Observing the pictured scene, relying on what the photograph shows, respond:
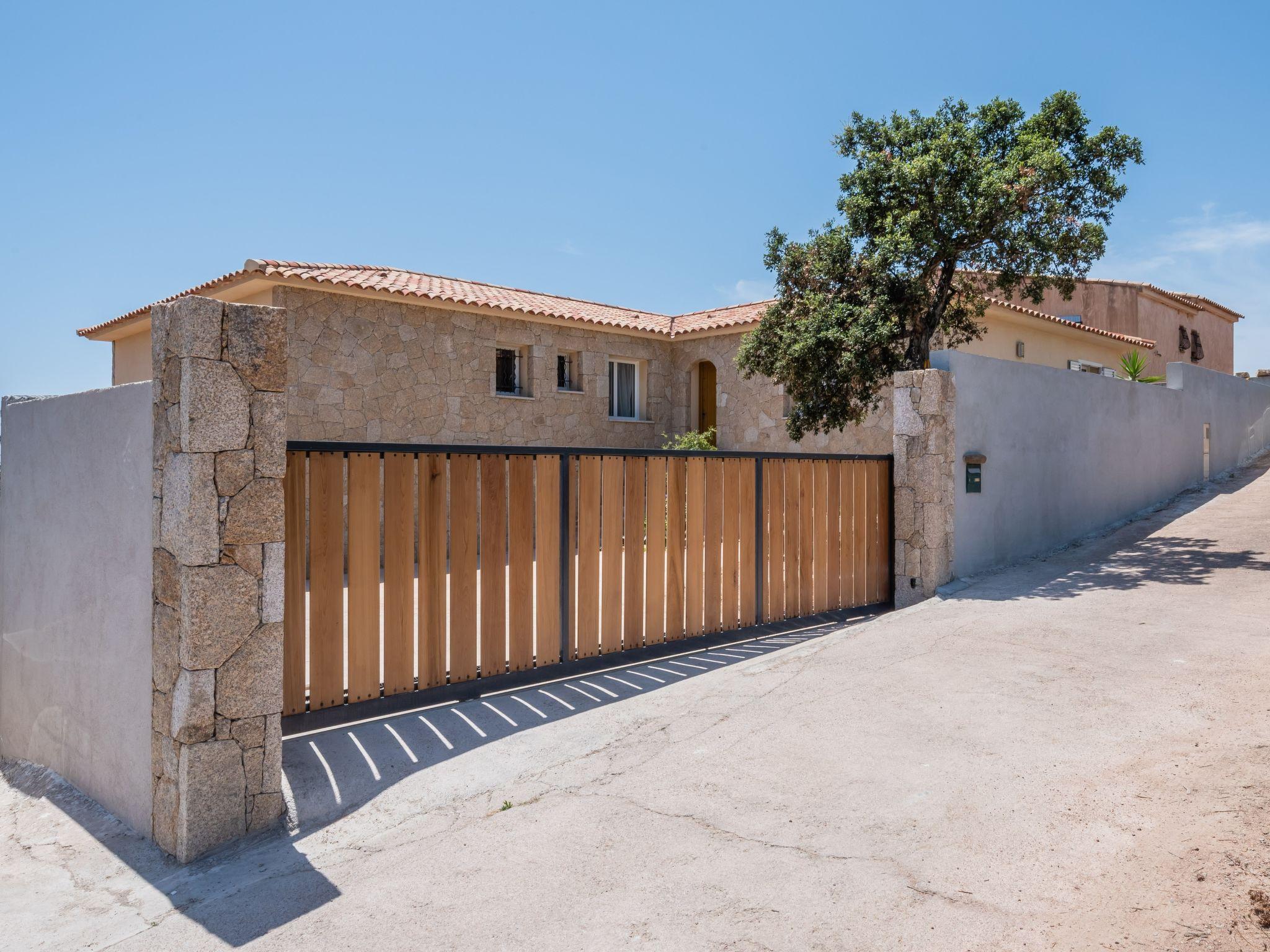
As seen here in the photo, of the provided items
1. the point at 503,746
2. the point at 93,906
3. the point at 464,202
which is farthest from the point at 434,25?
the point at 93,906

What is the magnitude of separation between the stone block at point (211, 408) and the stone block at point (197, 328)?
0.18 feet

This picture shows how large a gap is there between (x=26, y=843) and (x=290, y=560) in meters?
1.96

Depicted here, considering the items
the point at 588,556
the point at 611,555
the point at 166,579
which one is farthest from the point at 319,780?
the point at 611,555

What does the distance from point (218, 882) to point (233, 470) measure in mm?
1819

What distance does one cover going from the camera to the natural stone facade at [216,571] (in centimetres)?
367

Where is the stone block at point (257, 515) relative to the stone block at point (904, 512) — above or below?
above

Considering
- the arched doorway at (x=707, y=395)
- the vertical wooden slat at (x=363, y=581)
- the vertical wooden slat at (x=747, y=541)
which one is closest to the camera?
the vertical wooden slat at (x=363, y=581)

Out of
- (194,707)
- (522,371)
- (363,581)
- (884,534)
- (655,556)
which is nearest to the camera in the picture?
(194,707)

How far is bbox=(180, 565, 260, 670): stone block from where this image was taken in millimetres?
3658

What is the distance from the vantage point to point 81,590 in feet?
15.4

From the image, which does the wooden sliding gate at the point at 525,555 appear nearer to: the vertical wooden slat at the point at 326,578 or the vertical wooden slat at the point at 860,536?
the vertical wooden slat at the point at 326,578

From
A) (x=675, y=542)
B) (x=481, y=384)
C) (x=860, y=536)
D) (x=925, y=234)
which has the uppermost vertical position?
(x=925, y=234)

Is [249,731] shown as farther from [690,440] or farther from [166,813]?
[690,440]

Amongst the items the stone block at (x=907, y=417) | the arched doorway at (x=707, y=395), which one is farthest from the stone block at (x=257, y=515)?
the arched doorway at (x=707, y=395)
